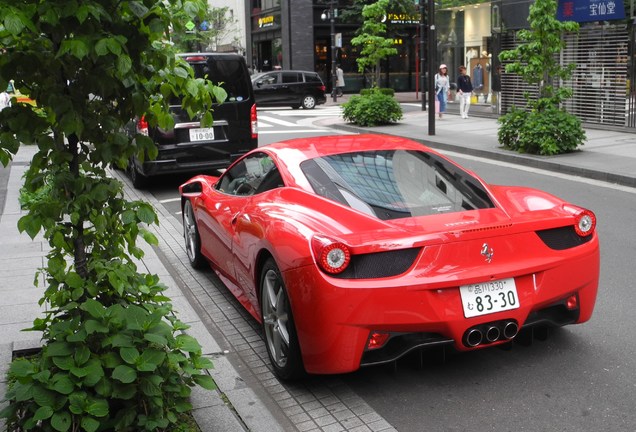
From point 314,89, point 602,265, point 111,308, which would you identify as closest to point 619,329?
point 602,265

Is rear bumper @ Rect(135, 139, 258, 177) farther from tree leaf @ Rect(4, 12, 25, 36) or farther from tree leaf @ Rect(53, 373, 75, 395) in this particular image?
tree leaf @ Rect(4, 12, 25, 36)

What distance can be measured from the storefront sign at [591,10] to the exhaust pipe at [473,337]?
684 inches

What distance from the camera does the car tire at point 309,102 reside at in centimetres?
3400

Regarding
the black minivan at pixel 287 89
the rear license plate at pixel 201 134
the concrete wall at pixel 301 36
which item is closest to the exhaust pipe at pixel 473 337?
the rear license plate at pixel 201 134

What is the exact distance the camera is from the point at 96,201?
3.75m

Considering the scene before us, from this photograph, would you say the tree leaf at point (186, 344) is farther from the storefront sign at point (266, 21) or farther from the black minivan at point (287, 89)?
the storefront sign at point (266, 21)

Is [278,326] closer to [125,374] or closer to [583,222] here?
[125,374]

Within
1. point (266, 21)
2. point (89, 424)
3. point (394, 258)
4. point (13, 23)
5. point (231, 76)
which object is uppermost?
point (266, 21)

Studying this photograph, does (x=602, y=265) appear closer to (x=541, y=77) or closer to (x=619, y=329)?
(x=619, y=329)

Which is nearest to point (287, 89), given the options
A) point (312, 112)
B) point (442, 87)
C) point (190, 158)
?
point (312, 112)

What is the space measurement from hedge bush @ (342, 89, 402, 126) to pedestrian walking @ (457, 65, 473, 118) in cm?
239

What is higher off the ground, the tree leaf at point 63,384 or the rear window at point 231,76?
the rear window at point 231,76

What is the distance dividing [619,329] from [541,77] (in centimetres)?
1126

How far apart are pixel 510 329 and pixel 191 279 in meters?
3.64
